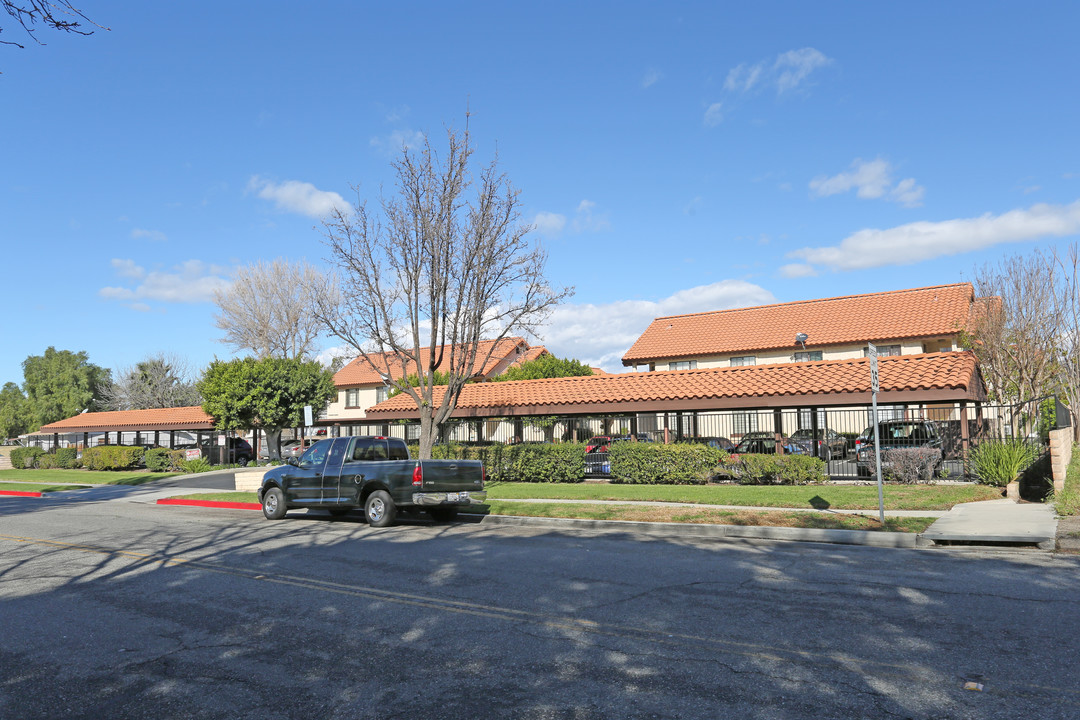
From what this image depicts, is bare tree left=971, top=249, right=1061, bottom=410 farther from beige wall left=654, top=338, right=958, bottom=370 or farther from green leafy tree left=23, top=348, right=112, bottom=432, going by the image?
green leafy tree left=23, top=348, right=112, bottom=432

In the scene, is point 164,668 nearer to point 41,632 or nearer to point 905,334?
point 41,632

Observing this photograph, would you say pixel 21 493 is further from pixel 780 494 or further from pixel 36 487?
pixel 780 494

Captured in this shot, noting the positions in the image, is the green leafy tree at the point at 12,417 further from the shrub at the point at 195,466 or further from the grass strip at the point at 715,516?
the grass strip at the point at 715,516

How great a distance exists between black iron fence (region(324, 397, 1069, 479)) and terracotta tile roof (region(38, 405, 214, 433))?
563 inches

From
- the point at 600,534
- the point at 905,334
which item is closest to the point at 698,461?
the point at 600,534

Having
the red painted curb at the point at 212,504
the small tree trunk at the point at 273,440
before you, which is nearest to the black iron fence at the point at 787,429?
the small tree trunk at the point at 273,440

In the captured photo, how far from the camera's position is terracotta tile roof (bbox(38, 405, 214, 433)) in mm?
43719

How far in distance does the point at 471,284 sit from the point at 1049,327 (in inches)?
883

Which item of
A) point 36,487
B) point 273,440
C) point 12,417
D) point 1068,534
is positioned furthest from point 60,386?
point 1068,534

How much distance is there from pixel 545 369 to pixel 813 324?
1604 centimetres

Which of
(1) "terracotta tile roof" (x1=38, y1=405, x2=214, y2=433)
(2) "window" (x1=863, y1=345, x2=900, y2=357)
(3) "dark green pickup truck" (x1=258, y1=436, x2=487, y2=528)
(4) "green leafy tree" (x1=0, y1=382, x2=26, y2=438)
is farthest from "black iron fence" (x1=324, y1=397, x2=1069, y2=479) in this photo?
(4) "green leafy tree" (x1=0, y1=382, x2=26, y2=438)

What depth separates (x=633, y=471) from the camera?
22500 millimetres

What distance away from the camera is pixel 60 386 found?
79.7 metres

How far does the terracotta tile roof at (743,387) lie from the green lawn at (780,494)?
4.49 meters
